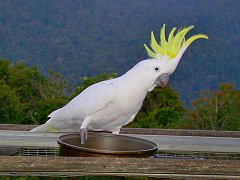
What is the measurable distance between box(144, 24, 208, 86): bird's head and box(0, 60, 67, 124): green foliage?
2.22 meters

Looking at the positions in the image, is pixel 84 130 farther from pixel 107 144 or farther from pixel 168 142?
pixel 168 142

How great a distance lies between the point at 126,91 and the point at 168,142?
0.86 ft

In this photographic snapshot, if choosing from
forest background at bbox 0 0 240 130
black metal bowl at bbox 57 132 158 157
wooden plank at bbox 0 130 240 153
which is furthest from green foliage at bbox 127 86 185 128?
black metal bowl at bbox 57 132 158 157

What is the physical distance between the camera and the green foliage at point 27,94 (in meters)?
4.03

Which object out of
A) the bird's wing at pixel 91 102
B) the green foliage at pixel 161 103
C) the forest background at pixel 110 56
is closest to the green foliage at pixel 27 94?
the forest background at pixel 110 56

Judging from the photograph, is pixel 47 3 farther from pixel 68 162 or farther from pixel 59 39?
pixel 68 162

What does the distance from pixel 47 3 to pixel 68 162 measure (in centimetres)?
771

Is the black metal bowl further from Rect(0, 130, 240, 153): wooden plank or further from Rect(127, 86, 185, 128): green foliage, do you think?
Rect(127, 86, 185, 128): green foliage

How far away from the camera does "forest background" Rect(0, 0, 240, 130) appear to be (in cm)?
402

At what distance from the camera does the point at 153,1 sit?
9.47m

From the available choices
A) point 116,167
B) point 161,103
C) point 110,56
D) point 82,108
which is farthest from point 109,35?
point 116,167

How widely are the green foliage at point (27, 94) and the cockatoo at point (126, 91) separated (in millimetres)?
1996

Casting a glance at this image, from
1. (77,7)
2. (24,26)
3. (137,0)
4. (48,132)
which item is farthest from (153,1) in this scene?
(48,132)

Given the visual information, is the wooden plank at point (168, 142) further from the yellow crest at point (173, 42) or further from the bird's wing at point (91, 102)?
the yellow crest at point (173, 42)
